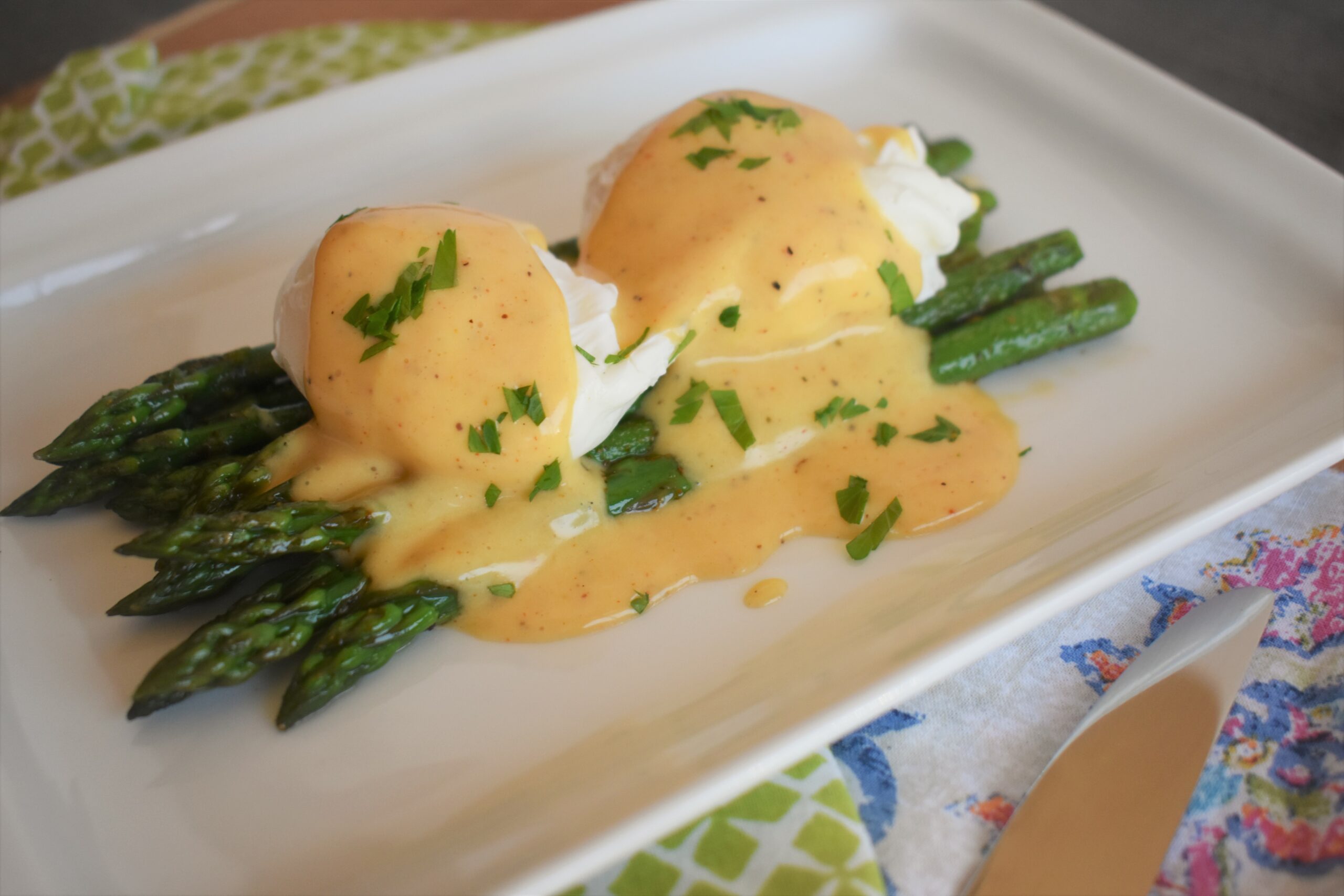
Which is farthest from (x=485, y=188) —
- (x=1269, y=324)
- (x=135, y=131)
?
(x=1269, y=324)

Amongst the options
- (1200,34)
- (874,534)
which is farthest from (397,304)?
(1200,34)

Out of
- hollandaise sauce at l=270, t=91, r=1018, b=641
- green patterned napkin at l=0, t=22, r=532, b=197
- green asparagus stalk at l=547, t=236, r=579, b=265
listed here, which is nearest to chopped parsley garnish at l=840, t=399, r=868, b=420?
hollandaise sauce at l=270, t=91, r=1018, b=641

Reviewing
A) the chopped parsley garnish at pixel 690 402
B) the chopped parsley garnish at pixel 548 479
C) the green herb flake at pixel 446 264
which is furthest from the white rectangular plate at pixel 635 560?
the green herb flake at pixel 446 264

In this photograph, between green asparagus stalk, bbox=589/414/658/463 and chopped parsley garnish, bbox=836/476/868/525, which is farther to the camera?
green asparagus stalk, bbox=589/414/658/463

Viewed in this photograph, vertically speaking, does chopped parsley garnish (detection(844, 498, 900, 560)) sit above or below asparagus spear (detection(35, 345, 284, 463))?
below

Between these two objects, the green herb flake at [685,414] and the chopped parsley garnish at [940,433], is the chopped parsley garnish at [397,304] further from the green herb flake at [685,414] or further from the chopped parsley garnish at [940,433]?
the chopped parsley garnish at [940,433]

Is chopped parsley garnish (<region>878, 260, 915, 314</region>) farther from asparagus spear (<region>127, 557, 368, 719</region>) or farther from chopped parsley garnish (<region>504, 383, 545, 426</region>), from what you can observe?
asparagus spear (<region>127, 557, 368, 719</region>)

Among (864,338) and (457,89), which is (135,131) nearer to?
(457,89)
